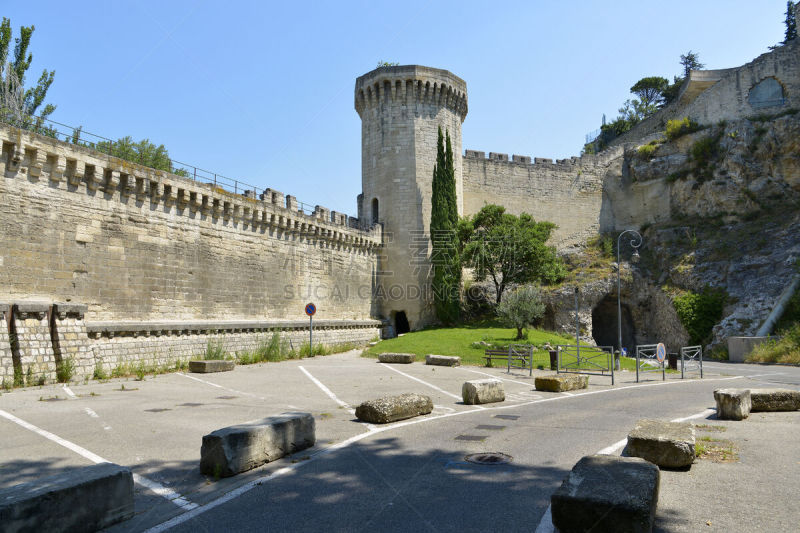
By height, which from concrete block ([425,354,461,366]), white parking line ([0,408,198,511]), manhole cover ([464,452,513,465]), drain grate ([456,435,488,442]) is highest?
white parking line ([0,408,198,511])

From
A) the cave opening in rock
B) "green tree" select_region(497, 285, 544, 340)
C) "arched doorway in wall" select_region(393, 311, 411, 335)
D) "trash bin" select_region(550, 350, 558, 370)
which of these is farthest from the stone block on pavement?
the cave opening in rock

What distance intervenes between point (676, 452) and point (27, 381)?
42.9 ft

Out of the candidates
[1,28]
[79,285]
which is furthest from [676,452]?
[1,28]

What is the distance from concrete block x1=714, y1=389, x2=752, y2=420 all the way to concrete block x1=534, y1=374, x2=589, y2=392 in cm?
425

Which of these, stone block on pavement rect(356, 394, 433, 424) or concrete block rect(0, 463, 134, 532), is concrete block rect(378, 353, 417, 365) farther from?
concrete block rect(0, 463, 134, 532)

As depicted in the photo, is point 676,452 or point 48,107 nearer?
point 676,452

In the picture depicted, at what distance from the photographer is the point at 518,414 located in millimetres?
8945

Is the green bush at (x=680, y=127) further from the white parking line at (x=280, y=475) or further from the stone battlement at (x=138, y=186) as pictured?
the white parking line at (x=280, y=475)

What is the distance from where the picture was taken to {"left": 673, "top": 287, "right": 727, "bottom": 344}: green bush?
29062 mm

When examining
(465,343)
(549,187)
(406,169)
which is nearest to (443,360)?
(465,343)

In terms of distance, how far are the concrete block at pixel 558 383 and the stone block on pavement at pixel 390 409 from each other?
5.07m

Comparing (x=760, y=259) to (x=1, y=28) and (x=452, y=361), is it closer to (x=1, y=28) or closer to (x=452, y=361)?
(x=452, y=361)

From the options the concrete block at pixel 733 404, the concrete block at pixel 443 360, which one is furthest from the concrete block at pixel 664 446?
the concrete block at pixel 443 360

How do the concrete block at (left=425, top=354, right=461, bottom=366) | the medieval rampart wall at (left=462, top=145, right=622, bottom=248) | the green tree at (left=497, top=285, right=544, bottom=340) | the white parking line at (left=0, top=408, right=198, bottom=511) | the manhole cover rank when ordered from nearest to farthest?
1. the white parking line at (left=0, top=408, right=198, bottom=511)
2. the manhole cover
3. the concrete block at (left=425, top=354, right=461, bottom=366)
4. the green tree at (left=497, top=285, right=544, bottom=340)
5. the medieval rampart wall at (left=462, top=145, right=622, bottom=248)
